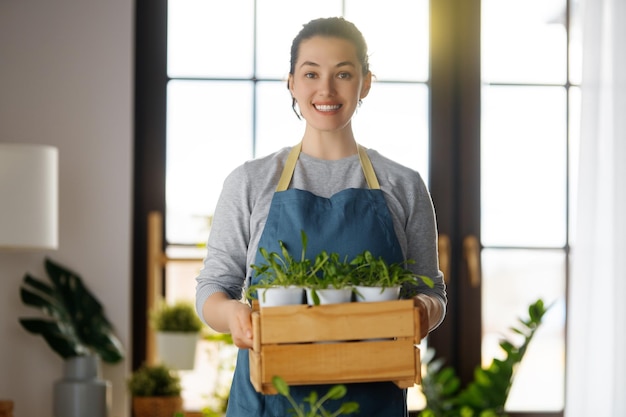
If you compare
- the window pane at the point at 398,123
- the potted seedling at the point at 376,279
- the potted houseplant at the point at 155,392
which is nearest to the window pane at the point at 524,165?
the window pane at the point at 398,123

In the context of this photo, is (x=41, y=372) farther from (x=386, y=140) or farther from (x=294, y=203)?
(x=294, y=203)

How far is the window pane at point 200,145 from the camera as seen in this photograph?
12.3 ft

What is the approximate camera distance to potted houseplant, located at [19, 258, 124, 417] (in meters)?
3.29

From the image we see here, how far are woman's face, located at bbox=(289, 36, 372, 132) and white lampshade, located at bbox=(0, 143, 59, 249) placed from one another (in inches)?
73.3

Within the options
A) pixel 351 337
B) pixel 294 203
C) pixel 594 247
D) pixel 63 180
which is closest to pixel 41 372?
pixel 63 180

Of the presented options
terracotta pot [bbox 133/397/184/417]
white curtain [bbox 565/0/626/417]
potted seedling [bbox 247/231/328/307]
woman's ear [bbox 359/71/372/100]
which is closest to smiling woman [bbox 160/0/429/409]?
terracotta pot [bbox 133/397/184/417]

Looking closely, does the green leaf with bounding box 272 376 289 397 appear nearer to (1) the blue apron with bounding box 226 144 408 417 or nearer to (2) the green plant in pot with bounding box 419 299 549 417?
(1) the blue apron with bounding box 226 144 408 417

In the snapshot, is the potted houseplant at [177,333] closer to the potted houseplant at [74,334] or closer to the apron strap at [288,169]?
the potted houseplant at [74,334]

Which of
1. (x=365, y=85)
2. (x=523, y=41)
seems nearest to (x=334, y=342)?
(x=365, y=85)

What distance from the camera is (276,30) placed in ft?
12.5

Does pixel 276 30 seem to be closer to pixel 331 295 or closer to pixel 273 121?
pixel 273 121

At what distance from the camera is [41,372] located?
3537 mm

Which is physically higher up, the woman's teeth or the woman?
the woman's teeth

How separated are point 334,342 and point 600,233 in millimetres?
1868
